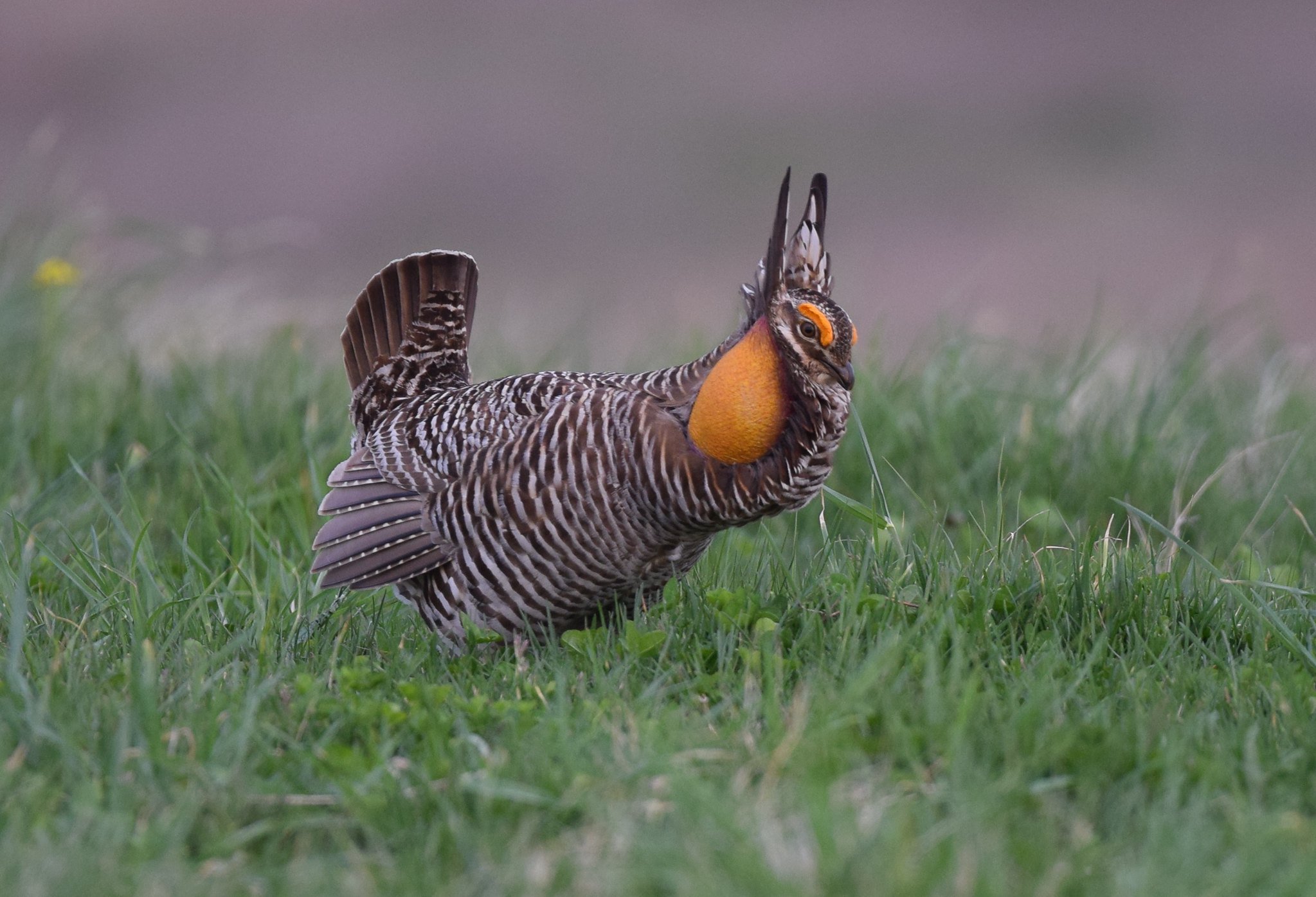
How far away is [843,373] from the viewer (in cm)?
336

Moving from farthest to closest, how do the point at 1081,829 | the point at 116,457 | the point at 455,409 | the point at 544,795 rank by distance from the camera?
the point at 116,457 < the point at 455,409 < the point at 544,795 < the point at 1081,829

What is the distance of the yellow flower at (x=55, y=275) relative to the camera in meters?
5.83

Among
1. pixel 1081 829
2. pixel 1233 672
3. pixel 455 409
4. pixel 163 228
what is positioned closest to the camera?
pixel 1081 829

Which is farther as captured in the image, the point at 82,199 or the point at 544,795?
the point at 82,199

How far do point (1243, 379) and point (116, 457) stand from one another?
15.9 feet

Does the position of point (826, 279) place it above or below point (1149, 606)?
above

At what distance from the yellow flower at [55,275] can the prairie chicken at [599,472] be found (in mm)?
2383

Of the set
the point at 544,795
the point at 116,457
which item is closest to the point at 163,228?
Answer: the point at 116,457

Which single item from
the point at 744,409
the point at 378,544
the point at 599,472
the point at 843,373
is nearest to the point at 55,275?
the point at 378,544

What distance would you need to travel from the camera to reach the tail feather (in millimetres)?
4645

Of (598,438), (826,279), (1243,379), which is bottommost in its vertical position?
(1243,379)

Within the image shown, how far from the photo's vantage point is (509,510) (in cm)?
357

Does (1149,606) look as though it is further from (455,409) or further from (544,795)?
(455,409)

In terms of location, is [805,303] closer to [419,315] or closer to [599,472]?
[599,472]
